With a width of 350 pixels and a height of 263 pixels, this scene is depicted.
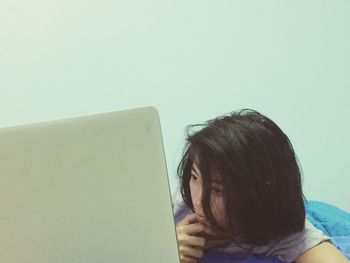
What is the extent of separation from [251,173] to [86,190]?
34cm

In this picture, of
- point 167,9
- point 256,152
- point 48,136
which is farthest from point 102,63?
point 48,136

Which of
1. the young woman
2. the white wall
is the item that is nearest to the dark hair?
the young woman

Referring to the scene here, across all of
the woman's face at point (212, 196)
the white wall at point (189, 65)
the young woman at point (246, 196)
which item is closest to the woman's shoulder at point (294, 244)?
the young woman at point (246, 196)

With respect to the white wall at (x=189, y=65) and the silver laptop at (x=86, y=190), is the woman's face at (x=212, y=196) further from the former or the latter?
the white wall at (x=189, y=65)

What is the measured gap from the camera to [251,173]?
0.77 metres

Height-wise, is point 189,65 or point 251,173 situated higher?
point 189,65

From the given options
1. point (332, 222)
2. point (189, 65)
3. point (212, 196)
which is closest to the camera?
point (212, 196)

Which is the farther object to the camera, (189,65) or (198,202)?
Answer: (189,65)

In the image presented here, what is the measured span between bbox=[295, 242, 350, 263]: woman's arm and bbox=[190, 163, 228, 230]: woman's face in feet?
0.51

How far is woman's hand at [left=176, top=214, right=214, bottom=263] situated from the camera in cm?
78

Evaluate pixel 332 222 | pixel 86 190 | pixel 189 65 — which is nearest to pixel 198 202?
pixel 86 190

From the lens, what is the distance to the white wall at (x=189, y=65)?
1.27 metres

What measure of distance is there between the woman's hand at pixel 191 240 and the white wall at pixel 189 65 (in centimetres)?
46

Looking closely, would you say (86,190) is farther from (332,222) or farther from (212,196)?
(332,222)
